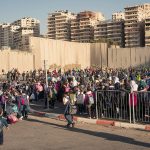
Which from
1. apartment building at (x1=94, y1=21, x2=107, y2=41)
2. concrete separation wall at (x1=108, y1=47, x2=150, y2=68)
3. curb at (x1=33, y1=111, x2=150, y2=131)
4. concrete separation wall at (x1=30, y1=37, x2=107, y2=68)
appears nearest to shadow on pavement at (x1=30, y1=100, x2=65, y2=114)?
curb at (x1=33, y1=111, x2=150, y2=131)

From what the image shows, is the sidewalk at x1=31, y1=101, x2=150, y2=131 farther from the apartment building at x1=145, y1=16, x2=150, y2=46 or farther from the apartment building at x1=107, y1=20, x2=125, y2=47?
the apartment building at x1=107, y1=20, x2=125, y2=47

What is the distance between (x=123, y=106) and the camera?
50.5 feet

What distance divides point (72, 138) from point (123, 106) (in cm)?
324

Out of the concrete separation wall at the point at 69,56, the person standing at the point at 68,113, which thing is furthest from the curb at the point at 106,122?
the concrete separation wall at the point at 69,56

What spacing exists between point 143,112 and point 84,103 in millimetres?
3096

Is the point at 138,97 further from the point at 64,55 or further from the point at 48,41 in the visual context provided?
the point at 64,55

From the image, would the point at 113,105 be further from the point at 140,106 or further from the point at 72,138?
the point at 72,138

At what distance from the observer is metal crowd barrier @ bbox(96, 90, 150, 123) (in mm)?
14734

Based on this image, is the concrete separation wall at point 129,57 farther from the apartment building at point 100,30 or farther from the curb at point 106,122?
the apartment building at point 100,30

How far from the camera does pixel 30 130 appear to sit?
1471 cm

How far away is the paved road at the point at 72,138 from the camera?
1152 centimetres

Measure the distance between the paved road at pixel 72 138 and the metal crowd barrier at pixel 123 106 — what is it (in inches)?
38.3

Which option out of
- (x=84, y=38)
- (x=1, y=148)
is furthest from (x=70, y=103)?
(x=84, y=38)

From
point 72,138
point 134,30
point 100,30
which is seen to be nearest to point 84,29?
point 100,30
